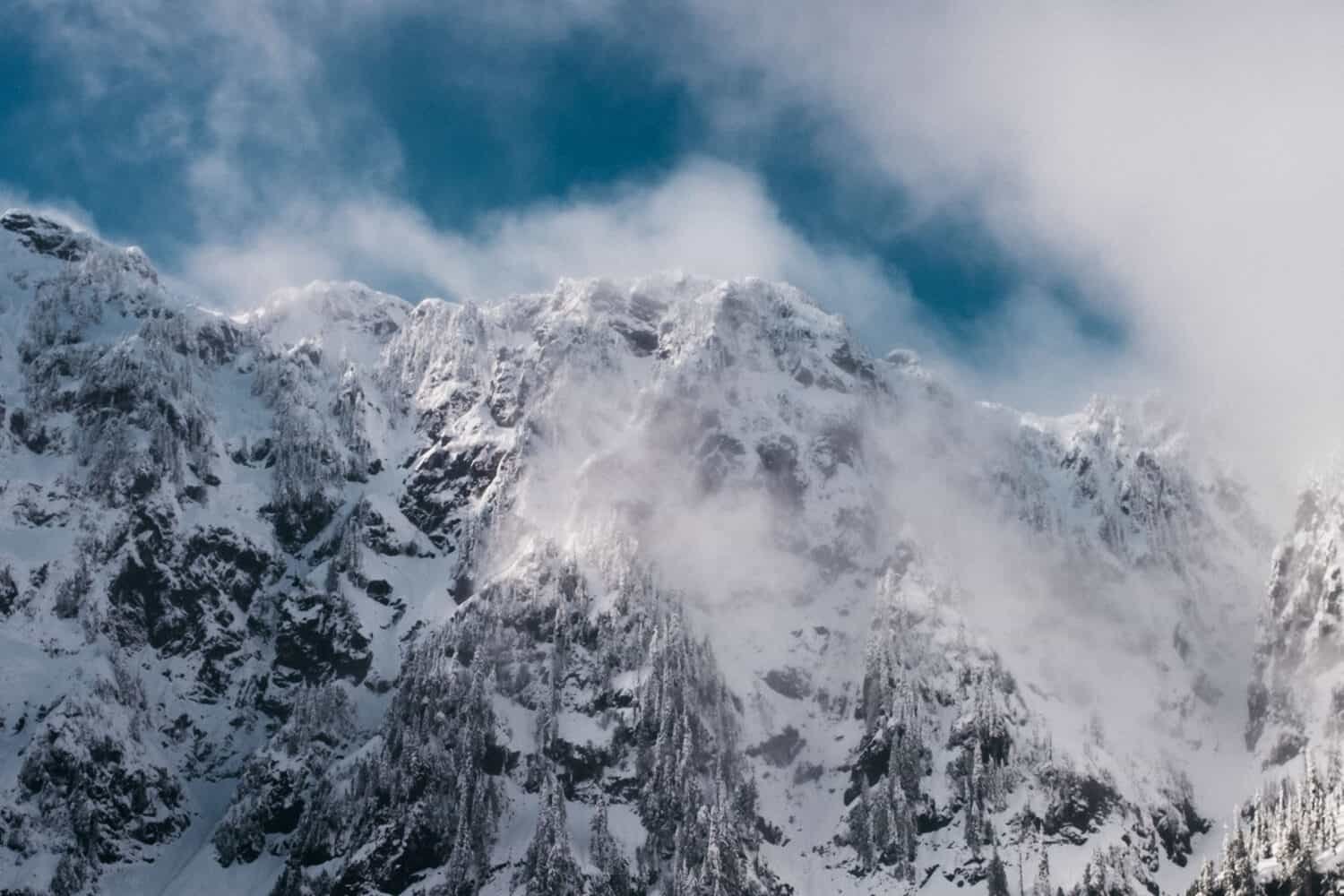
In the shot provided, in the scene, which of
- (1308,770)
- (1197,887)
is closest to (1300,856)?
(1197,887)

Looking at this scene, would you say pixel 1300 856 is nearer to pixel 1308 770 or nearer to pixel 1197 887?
pixel 1197 887

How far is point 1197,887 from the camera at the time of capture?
614 ft

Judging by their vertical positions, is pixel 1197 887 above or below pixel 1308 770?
below

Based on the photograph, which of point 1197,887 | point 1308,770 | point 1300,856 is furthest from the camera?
point 1308,770

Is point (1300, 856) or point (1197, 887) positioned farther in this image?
point (1197, 887)

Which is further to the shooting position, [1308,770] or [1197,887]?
[1308,770]

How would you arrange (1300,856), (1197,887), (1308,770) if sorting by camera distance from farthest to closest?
(1308,770) → (1197,887) → (1300,856)

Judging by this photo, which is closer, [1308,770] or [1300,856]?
[1300,856]

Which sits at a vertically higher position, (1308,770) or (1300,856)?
(1308,770)

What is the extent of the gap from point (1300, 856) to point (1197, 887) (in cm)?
2243

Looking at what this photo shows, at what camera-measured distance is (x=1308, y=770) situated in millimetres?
199750

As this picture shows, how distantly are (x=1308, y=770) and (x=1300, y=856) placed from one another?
35981mm

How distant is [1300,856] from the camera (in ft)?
550
